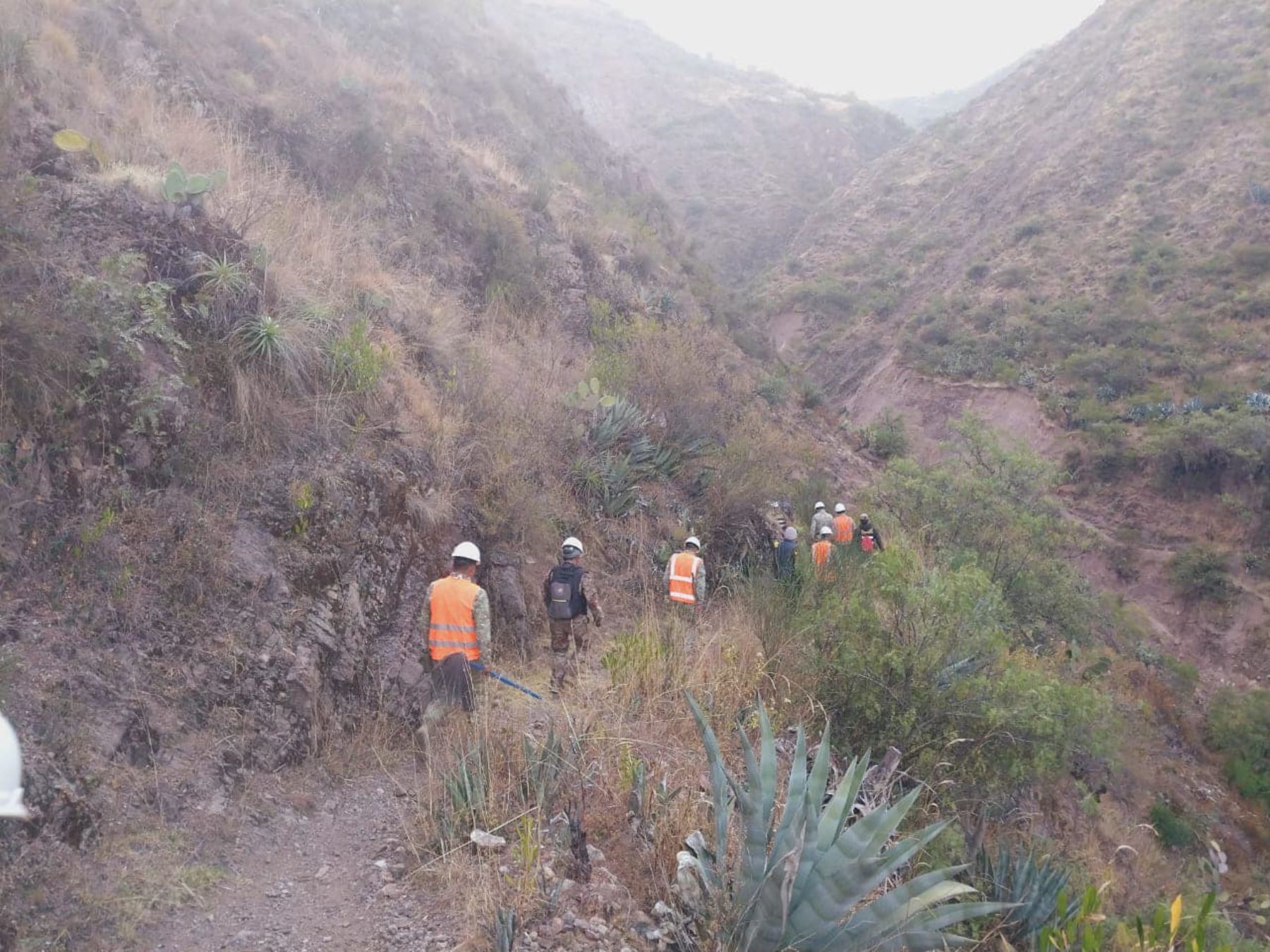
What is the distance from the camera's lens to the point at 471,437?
8133 mm

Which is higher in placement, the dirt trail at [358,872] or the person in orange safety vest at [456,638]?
the person in orange safety vest at [456,638]

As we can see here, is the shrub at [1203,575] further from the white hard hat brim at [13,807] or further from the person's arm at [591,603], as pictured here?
the white hard hat brim at [13,807]

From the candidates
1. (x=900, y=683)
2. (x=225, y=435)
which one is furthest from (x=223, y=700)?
(x=900, y=683)

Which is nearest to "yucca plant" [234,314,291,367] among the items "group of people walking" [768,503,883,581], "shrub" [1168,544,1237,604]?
"group of people walking" [768,503,883,581]

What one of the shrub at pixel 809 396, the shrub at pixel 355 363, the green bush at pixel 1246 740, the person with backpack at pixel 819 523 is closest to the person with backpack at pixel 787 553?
the person with backpack at pixel 819 523

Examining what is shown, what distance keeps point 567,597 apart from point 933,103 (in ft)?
252

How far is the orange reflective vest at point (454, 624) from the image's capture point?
5504 mm

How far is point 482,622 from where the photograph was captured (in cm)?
551

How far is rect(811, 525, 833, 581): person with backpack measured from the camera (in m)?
8.11

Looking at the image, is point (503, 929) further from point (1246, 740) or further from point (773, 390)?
point (773, 390)

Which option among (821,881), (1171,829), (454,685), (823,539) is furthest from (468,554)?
(1171,829)

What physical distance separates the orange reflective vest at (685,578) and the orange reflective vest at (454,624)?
8.94ft

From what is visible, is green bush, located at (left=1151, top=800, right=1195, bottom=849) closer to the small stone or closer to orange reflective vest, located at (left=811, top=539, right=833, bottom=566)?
orange reflective vest, located at (left=811, top=539, right=833, bottom=566)

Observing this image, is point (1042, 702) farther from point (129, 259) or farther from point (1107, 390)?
point (1107, 390)
